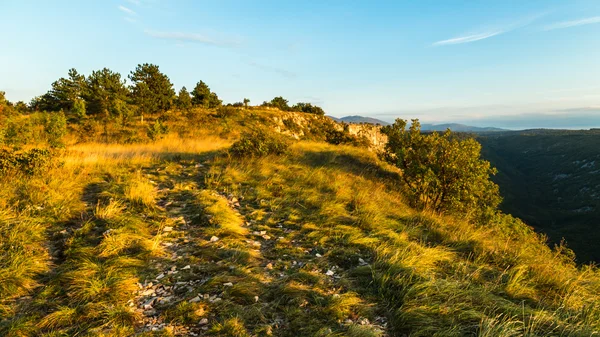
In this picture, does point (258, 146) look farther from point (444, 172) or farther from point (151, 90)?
point (151, 90)

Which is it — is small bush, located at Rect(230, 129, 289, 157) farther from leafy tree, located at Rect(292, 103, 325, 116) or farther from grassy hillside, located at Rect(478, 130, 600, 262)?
grassy hillside, located at Rect(478, 130, 600, 262)

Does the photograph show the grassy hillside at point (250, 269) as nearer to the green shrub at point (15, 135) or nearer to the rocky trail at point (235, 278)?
the rocky trail at point (235, 278)

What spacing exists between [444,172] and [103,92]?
4121 centimetres

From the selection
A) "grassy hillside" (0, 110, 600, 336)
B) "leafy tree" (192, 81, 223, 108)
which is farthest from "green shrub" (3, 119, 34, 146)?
"leafy tree" (192, 81, 223, 108)

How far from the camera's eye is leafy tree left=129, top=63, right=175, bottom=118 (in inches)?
1452

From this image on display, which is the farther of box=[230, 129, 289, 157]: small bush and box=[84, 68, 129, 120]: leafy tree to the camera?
box=[84, 68, 129, 120]: leafy tree

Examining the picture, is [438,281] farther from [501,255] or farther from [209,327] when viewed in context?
[209,327]

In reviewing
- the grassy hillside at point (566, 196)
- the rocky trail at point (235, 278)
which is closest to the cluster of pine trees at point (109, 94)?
the rocky trail at point (235, 278)

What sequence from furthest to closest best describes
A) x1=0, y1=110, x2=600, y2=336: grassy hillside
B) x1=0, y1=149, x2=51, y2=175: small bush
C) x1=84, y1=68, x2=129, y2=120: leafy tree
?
x1=84, y1=68, x2=129, y2=120: leafy tree
x1=0, y1=149, x2=51, y2=175: small bush
x1=0, y1=110, x2=600, y2=336: grassy hillside

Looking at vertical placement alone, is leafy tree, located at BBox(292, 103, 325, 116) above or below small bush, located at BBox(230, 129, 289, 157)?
above

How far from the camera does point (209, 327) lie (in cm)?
382

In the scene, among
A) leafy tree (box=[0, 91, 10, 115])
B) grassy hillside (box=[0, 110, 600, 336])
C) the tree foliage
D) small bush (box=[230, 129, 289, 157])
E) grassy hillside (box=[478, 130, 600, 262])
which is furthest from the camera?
grassy hillside (box=[478, 130, 600, 262])

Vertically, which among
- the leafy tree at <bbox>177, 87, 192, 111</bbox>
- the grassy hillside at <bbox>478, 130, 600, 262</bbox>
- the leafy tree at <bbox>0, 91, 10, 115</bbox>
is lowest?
the grassy hillside at <bbox>478, 130, 600, 262</bbox>

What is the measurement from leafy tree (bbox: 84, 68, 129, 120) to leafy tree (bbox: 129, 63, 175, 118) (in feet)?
5.50
